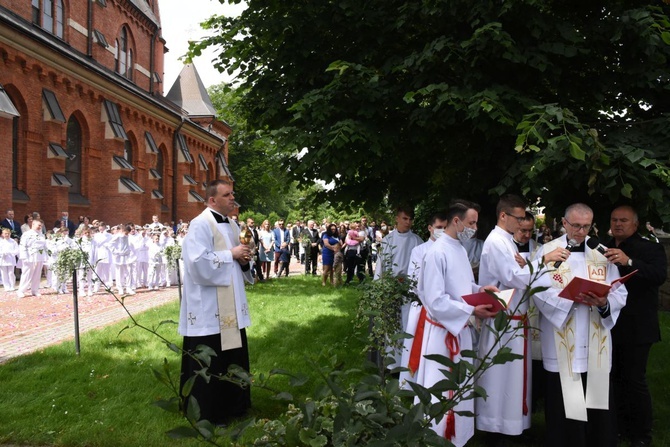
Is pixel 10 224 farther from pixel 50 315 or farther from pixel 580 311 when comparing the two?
pixel 580 311

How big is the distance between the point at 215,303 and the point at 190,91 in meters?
39.7

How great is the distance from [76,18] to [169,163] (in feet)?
34.3

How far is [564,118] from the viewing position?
183 inches

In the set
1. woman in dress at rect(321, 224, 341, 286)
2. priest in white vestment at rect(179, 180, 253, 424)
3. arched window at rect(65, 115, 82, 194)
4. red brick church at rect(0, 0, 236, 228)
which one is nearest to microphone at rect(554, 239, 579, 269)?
priest in white vestment at rect(179, 180, 253, 424)

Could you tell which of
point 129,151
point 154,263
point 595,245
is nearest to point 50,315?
point 154,263

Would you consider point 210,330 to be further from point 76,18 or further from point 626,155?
point 76,18

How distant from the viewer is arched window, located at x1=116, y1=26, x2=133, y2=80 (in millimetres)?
31594

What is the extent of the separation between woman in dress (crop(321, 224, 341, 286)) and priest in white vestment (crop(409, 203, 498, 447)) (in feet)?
36.6

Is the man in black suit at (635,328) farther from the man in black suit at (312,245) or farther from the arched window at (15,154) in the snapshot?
the arched window at (15,154)

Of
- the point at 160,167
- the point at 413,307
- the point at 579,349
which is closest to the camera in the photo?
the point at 579,349

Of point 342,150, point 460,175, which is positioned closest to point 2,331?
point 342,150

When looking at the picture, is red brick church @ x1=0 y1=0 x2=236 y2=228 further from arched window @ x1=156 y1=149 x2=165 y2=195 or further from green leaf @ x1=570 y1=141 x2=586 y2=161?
green leaf @ x1=570 y1=141 x2=586 y2=161

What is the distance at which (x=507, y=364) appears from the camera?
4.65 m

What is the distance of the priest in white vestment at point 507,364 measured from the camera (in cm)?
455
